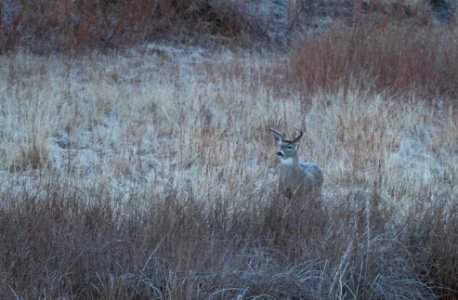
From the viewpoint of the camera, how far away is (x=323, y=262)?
18.7ft

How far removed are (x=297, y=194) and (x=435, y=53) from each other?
6.36 meters

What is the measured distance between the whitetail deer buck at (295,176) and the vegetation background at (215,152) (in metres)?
0.13

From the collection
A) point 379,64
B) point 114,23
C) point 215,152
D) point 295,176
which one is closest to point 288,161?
point 295,176

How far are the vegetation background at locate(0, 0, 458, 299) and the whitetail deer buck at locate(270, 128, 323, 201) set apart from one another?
0.43 ft

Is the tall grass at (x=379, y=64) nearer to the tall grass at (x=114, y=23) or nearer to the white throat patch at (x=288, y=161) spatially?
the tall grass at (x=114, y=23)

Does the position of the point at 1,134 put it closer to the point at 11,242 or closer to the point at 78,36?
the point at 11,242

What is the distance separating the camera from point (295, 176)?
7.12 m

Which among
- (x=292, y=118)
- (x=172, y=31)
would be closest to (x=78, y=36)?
(x=172, y=31)

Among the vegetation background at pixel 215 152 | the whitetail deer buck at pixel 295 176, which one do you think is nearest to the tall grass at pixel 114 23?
the vegetation background at pixel 215 152

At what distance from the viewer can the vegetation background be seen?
18.2ft

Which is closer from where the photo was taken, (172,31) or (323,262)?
(323,262)

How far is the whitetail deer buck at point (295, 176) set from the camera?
22.6 feet

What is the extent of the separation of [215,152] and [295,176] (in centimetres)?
167

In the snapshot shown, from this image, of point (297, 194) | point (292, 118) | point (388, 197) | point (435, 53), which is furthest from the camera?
point (435, 53)
